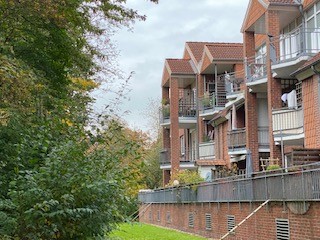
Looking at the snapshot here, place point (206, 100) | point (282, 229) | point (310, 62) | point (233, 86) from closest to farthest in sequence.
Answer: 1. point (282, 229)
2. point (310, 62)
3. point (233, 86)
4. point (206, 100)

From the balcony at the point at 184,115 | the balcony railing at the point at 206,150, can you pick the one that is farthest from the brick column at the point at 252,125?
the balcony at the point at 184,115

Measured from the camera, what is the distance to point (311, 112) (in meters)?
23.1

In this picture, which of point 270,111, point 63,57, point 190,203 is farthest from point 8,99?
point 190,203

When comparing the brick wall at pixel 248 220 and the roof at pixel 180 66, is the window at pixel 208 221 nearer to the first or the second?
the brick wall at pixel 248 220

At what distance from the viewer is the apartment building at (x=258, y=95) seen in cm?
2417

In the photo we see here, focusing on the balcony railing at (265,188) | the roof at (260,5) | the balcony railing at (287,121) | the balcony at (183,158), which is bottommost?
the balcony railing at (265,188)

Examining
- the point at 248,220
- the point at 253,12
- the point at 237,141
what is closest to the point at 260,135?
the point at 237,141

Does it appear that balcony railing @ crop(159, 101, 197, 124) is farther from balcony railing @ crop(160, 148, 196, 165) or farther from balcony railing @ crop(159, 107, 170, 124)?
balcony railing @ crop(160, 148, 196, 165)

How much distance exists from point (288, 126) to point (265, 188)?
7.12 meters

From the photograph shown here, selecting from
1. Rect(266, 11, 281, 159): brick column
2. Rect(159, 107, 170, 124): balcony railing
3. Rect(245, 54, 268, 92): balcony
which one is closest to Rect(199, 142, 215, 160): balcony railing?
Rect(159, 107, 170, 124): balcony railing

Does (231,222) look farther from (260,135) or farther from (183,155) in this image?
(183,155)

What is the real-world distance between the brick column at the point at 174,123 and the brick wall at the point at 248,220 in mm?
12856

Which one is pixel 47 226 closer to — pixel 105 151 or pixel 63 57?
pixel 105 151

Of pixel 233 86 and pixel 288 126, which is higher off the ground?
pixel 233 86
